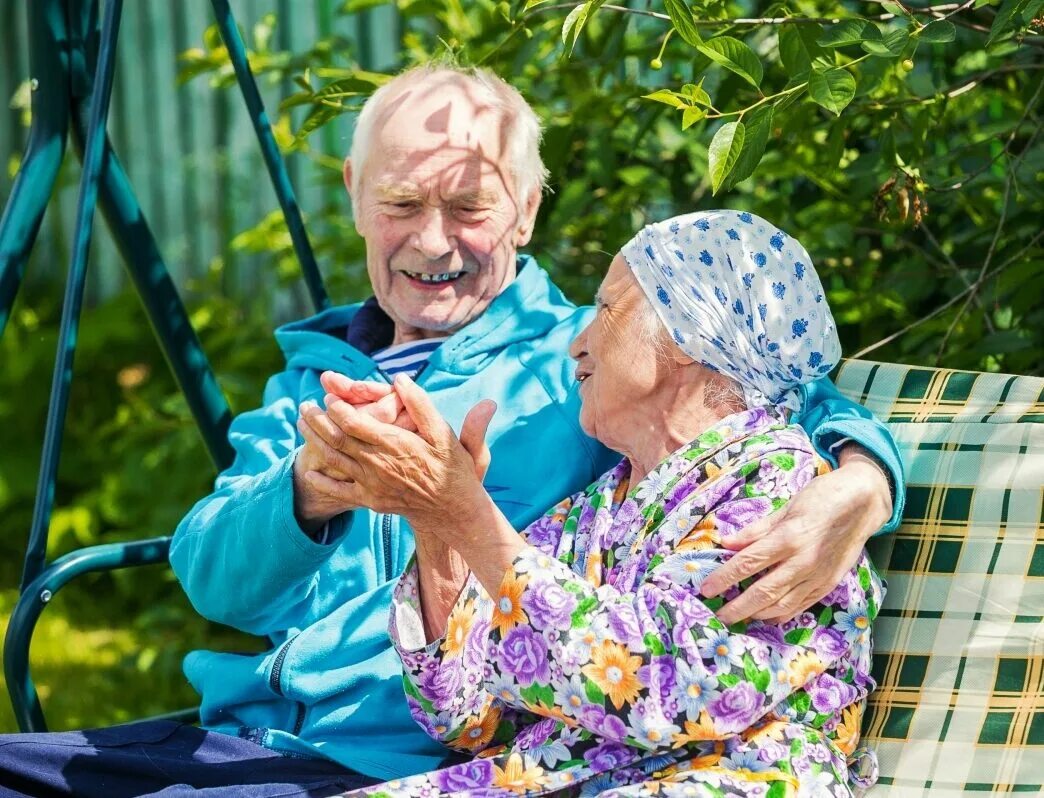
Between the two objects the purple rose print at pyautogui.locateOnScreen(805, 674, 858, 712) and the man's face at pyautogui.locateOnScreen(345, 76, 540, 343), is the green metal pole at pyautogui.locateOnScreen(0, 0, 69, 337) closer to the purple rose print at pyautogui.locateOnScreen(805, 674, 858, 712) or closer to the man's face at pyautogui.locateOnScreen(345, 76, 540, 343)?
the man's face at pyautogui.locateOnScreen(345, 76, 540, 343)

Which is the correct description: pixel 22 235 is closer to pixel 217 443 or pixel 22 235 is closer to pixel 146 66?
pixel 217 443

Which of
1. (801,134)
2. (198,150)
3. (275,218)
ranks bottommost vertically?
(198,150)

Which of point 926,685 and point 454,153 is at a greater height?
point 454,153

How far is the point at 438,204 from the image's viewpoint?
→ 8.83 feet

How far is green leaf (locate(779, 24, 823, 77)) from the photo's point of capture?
226 centimetres

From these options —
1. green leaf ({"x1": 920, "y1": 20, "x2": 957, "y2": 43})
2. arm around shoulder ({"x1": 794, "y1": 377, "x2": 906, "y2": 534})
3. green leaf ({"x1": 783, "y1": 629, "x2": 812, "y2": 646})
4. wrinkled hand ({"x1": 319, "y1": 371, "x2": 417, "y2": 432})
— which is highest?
green leaf ({"x1": 920, "y1": 20, "x2": 957, "y2": 43})

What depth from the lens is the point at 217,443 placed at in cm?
307

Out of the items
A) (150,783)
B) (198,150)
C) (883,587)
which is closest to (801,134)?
(883,587)

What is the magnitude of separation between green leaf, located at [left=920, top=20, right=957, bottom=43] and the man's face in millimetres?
857

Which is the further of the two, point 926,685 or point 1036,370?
point 1036,370

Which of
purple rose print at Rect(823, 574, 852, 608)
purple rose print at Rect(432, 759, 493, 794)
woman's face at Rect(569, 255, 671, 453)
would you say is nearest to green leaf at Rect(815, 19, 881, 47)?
woman's face at Rect(569, 255, 671, 453)

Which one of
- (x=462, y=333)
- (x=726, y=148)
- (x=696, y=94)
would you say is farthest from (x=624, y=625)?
(x=462, y=333)

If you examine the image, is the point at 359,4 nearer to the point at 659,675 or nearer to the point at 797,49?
the point at 797,49

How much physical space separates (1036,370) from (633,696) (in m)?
1.66
